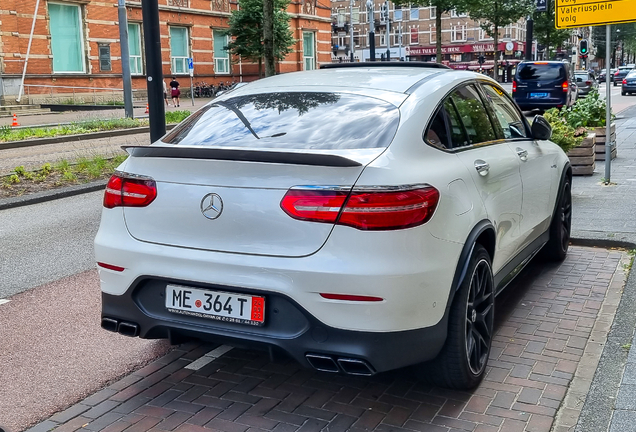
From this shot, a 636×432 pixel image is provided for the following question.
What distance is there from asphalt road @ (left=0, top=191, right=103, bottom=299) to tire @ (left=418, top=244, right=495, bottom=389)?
3683 millimetres

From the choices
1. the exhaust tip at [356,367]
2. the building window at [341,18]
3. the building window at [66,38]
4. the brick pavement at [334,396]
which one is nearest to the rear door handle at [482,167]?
the brick pavement at [334,396]

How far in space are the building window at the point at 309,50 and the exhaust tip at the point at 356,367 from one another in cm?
5563

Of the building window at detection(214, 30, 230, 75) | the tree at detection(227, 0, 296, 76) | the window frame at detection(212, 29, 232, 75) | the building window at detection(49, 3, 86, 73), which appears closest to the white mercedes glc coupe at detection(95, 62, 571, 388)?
the building window at detection(49, 3, 86, 73)

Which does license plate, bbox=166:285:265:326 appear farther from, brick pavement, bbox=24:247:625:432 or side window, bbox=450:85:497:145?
side window, bbox=450:85:497:145

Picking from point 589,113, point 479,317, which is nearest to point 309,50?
point 589,113

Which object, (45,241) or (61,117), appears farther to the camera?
(61,117)

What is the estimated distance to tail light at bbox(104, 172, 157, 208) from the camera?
354cm

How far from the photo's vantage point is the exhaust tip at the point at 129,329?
358 cm

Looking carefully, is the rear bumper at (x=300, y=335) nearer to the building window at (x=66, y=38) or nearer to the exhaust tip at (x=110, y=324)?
the exhaust tip at (x=110, y=324)

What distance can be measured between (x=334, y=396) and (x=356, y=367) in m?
0.61

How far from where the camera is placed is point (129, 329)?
3613 millimetres

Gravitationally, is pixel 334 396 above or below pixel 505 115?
below

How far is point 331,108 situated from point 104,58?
1547 inches

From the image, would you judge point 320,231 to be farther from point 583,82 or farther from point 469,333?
point 583,82
